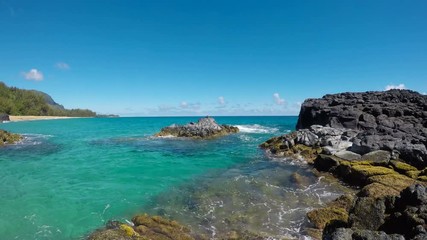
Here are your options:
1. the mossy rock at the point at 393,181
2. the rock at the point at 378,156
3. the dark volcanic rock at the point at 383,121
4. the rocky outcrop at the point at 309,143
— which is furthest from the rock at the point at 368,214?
the rocky outcrop at the point at 309,143

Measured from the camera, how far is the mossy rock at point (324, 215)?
1398cm

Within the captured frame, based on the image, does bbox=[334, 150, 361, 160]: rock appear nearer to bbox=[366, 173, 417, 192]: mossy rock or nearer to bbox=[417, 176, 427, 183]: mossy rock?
bbox=[417, 176, 427, 183]: mossy rock

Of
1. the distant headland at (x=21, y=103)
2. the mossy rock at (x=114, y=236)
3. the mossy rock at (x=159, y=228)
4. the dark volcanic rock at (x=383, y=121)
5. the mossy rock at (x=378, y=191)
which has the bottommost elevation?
the mossy rock at (x=159, y=228)

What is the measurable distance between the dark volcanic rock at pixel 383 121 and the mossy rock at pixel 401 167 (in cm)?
239

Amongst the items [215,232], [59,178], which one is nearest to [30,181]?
[59,178]

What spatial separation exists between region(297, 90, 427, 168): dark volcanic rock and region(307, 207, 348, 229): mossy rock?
14315 mm

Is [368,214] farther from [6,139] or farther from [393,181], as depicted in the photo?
[6,139]

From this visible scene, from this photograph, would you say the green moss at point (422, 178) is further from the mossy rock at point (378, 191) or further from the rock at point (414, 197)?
the rock at point (414, 197)

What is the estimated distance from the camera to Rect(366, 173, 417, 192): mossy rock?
17266mm

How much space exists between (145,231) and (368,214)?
30.0ft

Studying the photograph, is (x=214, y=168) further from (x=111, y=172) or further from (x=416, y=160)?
(x=416, y=160)

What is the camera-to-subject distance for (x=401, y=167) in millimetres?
22344

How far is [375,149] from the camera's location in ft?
89.5

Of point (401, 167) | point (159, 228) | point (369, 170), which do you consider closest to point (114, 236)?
point (159, 228)
